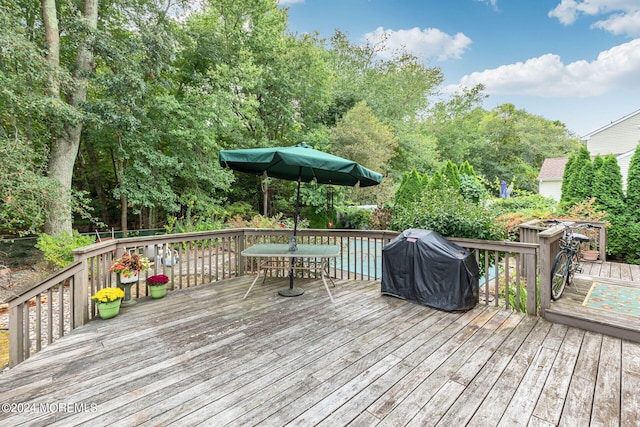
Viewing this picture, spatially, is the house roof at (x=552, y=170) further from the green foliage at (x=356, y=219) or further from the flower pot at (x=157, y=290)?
the flower pot at (x=157, y=290)

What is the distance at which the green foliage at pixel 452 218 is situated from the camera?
135 inches

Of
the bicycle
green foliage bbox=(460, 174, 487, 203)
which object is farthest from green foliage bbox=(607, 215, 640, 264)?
green foliage bbox=(460, 174, 487, 203)

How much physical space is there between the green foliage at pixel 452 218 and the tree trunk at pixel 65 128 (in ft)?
24.9

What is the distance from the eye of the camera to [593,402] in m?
1.75

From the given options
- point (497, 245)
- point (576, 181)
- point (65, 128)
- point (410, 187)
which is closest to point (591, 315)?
point (497, 245)

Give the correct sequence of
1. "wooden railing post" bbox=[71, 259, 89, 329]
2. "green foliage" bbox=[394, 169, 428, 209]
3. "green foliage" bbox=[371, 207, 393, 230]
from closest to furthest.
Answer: "wooden railing post" bbox=[71, 259, 89, 329] < "green foliage" bbox=[371, 207, 393, 230] < "green foliage" bbox=[394, 169, 428, 209]

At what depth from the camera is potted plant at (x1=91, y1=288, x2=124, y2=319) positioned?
297cm

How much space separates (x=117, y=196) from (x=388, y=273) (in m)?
8.87

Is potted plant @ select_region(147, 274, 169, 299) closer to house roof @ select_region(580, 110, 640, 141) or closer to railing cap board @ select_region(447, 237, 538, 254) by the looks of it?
railing cap board @ select_region(447, 237, 538, 254)

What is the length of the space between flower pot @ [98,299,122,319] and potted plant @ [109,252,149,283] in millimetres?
318

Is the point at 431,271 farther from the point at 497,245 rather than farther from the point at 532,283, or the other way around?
the point at 532,283

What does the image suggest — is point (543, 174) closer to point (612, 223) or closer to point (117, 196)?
point (612, 223)

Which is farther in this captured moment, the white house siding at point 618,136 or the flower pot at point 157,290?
the white house siding at point 618,136

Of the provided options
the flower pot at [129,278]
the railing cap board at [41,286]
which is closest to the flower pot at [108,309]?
the flower pot at [129,278]
